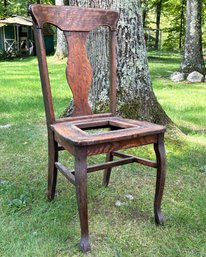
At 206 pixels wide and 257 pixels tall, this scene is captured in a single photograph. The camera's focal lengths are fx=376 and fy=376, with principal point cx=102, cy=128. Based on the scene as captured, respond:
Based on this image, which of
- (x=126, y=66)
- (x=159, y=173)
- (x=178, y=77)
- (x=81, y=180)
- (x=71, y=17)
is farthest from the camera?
(x=178, y=77)

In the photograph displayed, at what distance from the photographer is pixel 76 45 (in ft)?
7.37

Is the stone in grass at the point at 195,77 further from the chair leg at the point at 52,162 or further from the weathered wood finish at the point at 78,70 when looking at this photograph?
the chair leg at the point at 52,162

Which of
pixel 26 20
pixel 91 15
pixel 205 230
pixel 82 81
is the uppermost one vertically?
pixel 26 20

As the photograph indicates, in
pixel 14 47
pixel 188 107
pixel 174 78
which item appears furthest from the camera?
pixel 14 47

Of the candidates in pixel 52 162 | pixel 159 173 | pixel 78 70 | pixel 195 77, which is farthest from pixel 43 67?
pixel 195 77

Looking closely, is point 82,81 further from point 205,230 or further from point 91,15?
point 205,230

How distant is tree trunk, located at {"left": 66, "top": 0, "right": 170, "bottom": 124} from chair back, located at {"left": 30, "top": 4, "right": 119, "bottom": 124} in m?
0.86

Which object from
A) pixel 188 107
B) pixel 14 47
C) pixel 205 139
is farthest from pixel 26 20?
pixel 205 139

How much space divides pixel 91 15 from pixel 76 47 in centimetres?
21

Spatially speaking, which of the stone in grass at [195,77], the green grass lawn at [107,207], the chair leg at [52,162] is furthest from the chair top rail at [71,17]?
the stone in grass at [195,77]

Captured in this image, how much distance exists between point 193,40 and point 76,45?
5769 millimetres

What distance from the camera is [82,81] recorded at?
227 centimetres

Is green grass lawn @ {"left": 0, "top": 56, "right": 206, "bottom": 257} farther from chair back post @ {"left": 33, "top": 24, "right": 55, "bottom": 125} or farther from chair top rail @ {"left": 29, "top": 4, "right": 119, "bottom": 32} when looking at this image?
chair top rail @ {"left": 29, "top": 4, "right": 119, "bottom": 32}

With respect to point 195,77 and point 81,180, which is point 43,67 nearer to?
A: point 81,180
